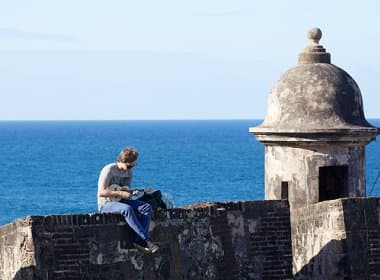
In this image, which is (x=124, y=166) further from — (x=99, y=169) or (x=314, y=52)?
(x=99, y=169)

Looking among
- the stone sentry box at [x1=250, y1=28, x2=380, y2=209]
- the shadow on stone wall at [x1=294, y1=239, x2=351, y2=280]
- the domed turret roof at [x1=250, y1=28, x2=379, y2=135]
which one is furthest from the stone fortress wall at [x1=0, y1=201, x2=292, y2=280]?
the domed turret roof at [x1=250, y1=28, x2=379, y2=135]

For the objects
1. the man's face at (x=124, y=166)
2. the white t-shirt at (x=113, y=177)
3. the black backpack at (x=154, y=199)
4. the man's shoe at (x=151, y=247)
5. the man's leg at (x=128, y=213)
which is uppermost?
the man's face at (x=124, y=166)

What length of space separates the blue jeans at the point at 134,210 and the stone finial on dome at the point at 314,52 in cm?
571

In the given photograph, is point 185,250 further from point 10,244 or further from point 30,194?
point 30,194

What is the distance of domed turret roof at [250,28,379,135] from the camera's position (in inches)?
677

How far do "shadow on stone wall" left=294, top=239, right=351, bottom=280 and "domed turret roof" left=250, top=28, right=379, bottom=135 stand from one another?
253cm

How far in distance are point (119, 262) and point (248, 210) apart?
2.00m

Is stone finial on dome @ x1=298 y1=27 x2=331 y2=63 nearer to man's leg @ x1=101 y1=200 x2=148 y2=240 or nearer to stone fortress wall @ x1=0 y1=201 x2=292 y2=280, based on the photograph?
stone fortress wall @ x1=0 y1=201 x2=292 y2=280

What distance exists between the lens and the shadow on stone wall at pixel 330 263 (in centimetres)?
1456

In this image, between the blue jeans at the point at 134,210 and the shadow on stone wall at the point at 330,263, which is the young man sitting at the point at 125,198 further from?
the shadow on stone wall at the point at 330,263

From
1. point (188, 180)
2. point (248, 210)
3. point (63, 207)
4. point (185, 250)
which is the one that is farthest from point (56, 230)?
point (188, 180)

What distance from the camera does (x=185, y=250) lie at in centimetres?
1335

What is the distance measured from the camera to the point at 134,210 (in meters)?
12.7

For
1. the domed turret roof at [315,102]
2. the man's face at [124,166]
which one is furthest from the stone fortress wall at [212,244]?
the domed turret roof at [315,102]
